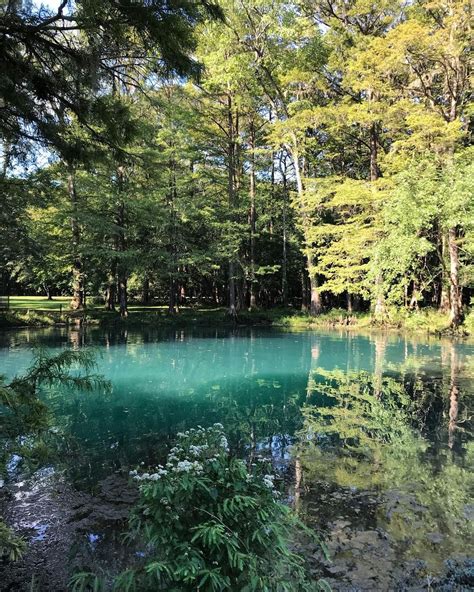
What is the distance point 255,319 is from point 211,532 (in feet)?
77.4

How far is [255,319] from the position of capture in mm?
25484

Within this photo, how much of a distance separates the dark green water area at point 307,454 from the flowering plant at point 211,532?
1350 millimetres

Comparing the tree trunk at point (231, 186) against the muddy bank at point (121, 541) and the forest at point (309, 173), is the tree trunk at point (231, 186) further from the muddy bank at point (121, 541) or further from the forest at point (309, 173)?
the muddy bank at point (121, 541)

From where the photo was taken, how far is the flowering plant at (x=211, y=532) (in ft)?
6.25

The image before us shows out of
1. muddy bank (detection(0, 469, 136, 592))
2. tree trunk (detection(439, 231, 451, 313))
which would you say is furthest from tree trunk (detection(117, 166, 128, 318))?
muddy bank (detection(0, 469, 136, 592))

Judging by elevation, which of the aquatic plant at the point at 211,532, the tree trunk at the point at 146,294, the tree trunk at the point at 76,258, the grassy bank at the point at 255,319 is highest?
the tree trunk at the point at 76,258

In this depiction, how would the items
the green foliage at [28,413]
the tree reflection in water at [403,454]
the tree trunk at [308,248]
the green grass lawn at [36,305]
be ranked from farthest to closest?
the green grass lawn at [36,305], the tree trunk at [308,248], the tree reflection in water at [403,454], the green foliage at [28,413]

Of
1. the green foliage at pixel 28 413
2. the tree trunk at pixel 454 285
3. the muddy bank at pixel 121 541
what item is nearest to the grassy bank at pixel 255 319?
the tree trunk at pixel 454 285

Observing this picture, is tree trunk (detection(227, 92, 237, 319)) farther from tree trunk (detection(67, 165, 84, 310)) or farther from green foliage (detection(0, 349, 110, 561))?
green foliage (detection(0, 349, 110, 561))

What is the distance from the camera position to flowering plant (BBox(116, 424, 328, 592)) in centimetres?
191

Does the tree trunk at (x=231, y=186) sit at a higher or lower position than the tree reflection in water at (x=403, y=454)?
higher

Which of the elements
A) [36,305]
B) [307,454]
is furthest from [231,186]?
[307,454]

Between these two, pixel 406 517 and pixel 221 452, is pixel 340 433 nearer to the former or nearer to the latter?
pixel 406 517

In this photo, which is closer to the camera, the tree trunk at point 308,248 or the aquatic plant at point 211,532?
the aquatic plant at point 211,532
